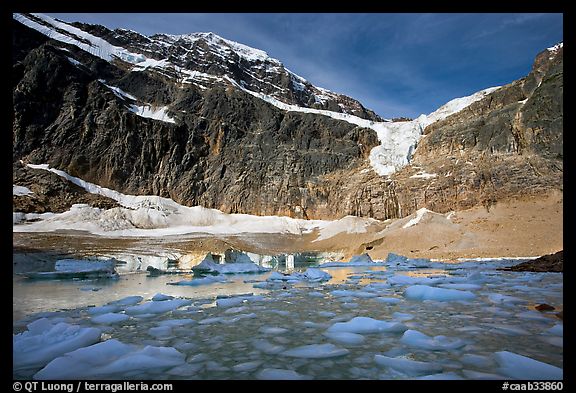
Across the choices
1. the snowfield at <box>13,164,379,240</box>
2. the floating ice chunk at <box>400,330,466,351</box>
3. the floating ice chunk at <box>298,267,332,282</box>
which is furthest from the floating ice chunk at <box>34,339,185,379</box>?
the snowfield at <box>13,164,379,240</box>

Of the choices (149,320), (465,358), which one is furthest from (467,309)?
(149,320)

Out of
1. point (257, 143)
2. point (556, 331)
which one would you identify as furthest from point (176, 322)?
point (257, 143)

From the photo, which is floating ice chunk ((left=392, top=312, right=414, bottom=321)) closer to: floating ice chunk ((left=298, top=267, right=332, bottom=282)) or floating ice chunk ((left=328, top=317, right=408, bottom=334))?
floating ice chunk ((left=328, top=317, right=408, bottom=334))

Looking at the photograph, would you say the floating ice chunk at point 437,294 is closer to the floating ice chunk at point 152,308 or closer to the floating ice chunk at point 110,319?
the floating ice chunk at point 152,308

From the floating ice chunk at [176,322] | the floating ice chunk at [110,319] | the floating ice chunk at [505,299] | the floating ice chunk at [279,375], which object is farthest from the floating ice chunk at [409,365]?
the floating ice chunk at [110,319]

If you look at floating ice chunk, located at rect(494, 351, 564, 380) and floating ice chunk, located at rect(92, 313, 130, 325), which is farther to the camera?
floating ice chunk, located at rect(92, 313, 130, 325)

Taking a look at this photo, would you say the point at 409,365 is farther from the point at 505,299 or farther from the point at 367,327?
the point at 505,299

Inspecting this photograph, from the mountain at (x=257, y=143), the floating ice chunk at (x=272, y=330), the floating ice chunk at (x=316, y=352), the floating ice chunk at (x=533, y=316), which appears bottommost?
the floating ice chunk at (x=272, y=330)
